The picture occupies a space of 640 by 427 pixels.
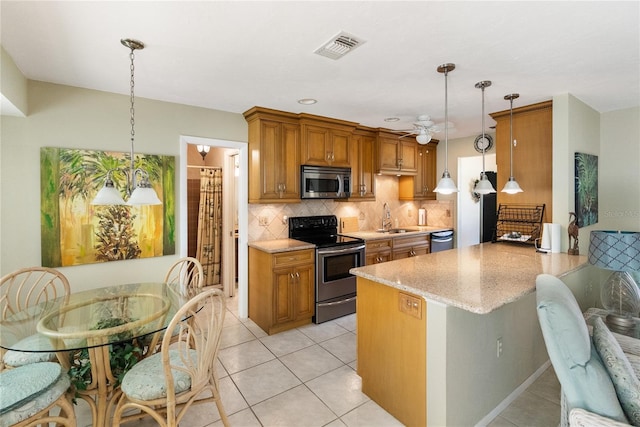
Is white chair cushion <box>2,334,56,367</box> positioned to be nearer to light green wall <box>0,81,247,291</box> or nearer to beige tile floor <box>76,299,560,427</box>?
beige tile floor <box>76,299,560,427</box>

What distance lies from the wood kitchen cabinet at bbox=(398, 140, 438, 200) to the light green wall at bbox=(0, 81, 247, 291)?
339 cm

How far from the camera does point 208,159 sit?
18.3ft

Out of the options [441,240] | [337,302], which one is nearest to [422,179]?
[441,240]

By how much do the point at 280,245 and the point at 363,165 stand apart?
1737 millimetres

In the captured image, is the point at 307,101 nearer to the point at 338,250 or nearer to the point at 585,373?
the point at 338,250

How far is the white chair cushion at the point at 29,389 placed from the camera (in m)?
1.42

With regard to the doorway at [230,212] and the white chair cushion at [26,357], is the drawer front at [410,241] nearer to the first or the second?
the doorway at [230,212]

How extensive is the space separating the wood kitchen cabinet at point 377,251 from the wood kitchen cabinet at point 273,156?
3.70ft

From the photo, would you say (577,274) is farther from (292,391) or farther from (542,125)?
(292,391)

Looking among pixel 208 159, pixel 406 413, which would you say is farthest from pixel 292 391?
pixel 208 159

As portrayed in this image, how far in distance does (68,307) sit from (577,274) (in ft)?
14.4

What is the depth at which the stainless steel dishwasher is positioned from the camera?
4734mm

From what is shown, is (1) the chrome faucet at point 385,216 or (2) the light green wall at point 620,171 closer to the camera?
(2) the light green wall at point 620,171

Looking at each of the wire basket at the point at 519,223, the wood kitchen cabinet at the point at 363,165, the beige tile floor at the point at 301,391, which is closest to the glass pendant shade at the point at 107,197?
the beige tile floor at the point at 301,391
